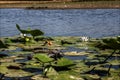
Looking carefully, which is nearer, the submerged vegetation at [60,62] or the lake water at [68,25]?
the submerged vegetation at [60,62]

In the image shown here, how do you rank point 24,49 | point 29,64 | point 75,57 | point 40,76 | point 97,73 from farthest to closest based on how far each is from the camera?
point 24,49
point 75,57
point 29,64
point 97,73
point 40,76

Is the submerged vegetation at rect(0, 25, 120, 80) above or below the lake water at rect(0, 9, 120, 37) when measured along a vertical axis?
above

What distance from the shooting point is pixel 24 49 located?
207 inches

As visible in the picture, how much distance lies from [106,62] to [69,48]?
4.21 ft

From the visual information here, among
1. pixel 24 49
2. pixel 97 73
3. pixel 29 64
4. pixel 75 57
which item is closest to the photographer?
pixel 97 73

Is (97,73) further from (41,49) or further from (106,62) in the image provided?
(41,49)

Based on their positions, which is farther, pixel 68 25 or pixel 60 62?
pixel 68 25

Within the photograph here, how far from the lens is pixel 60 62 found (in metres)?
3.58

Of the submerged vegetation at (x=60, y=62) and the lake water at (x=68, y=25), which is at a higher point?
the submerged vegetation at (x=60, y=62)

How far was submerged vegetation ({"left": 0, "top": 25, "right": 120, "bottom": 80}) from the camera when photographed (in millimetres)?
3492

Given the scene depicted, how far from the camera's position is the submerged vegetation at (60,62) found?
11.5ft

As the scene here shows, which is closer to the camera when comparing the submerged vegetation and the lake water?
the submerged vegetation

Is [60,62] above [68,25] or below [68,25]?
above

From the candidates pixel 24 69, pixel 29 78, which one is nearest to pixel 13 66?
pixel 24 69
